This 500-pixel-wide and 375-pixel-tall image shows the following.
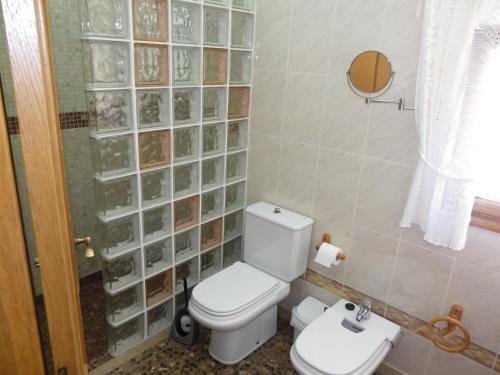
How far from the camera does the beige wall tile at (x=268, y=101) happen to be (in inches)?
88.4

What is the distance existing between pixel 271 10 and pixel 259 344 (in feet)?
6.56

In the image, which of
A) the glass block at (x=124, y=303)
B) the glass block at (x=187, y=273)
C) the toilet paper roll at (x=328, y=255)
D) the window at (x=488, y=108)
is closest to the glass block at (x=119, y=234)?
the glass block at (x=124, y=303)

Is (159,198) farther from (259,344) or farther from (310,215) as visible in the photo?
(259,344)

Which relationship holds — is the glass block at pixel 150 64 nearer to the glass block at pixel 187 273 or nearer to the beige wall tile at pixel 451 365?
the glass block at pixel 187 273

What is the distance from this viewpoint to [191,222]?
2.32m

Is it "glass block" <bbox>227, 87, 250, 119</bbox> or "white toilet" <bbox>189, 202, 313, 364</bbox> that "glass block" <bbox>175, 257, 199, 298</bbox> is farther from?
"glass block" <bbox>227, 87, 250, 119</bbox>

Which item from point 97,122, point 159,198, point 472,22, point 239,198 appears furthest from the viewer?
point 239,198

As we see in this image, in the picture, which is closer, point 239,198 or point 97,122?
point 97,122

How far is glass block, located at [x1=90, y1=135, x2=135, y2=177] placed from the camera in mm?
1773

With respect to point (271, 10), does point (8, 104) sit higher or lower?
lower

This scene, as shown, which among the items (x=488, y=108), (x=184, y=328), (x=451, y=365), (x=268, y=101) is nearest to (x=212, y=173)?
(x=268, y=101)

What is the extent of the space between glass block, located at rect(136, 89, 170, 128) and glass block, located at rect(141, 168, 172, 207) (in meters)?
0.26

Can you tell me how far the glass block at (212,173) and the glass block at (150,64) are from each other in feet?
1.93

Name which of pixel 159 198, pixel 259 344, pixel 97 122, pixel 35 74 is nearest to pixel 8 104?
pixel 35 74
